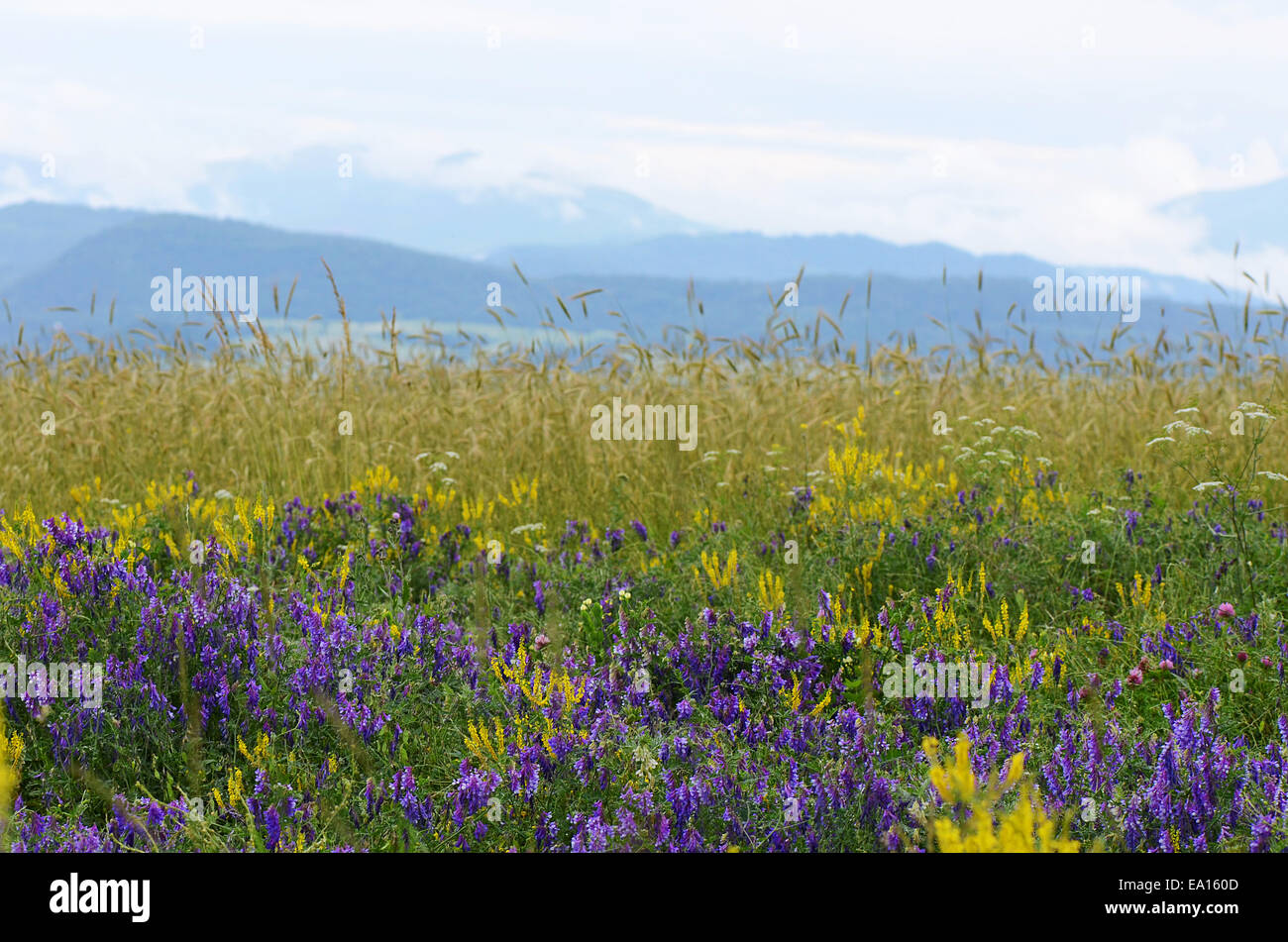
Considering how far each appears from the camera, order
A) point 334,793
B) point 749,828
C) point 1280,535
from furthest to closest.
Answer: point 1280,535
point 334,793
point 749,828

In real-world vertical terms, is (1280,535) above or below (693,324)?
below

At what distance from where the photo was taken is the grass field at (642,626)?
2.44m

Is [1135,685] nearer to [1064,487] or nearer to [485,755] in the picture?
[485,755]

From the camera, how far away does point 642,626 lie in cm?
365

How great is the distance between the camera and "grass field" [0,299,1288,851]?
2441 millimetres

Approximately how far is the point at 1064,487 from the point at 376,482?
3574mm

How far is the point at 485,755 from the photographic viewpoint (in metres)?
2.75

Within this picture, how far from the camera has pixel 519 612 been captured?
4.16m
